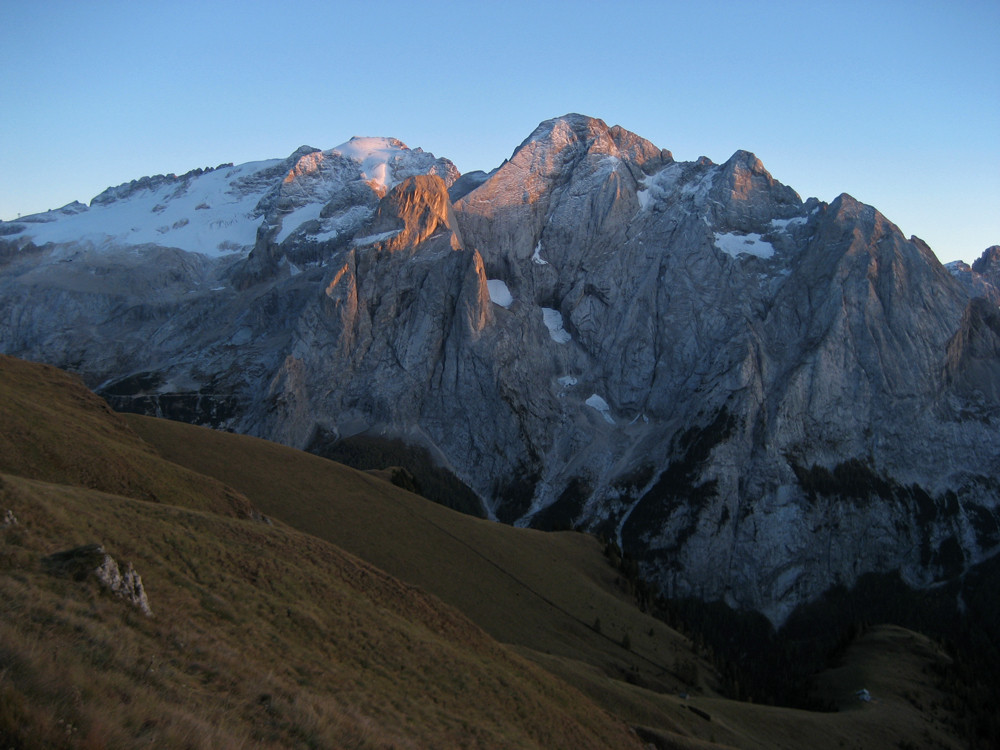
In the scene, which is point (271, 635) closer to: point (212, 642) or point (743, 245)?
point (212, 642)

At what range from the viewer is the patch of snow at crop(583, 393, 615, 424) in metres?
191

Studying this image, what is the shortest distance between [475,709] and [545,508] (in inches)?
5818

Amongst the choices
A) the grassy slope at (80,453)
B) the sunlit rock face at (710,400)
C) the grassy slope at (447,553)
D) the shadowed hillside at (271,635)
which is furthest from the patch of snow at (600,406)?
the grassy slope at (80,453)

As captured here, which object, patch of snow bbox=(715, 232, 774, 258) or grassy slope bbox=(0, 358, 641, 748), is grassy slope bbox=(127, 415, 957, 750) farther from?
patch of snow bbox=(715, 232, 774, 258)

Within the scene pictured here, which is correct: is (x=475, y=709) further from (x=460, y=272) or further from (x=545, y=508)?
(x=460, y=272)

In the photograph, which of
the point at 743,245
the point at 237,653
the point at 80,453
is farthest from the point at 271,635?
the point at 743,245

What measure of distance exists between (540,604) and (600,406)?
122 metres

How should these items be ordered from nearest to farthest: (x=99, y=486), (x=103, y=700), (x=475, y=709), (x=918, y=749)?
(x=103, y=700), (x=475, y=709), (x=99, y=486), (x=918, y=749)

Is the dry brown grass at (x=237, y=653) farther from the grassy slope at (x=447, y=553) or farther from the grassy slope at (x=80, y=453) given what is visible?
the grassy slope at (x=447, y=553)

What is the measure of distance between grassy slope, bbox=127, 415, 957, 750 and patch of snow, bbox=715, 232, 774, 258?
410ft

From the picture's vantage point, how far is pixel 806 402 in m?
165

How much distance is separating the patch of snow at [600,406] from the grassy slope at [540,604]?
9959 centimetres

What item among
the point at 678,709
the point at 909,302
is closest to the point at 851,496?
the point at 909,302

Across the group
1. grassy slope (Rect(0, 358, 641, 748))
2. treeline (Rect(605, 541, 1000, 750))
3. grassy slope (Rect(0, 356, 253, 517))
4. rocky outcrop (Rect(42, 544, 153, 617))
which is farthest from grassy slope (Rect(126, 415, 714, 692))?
rocky outcrop (Rect(42, 544, 153, 617))
